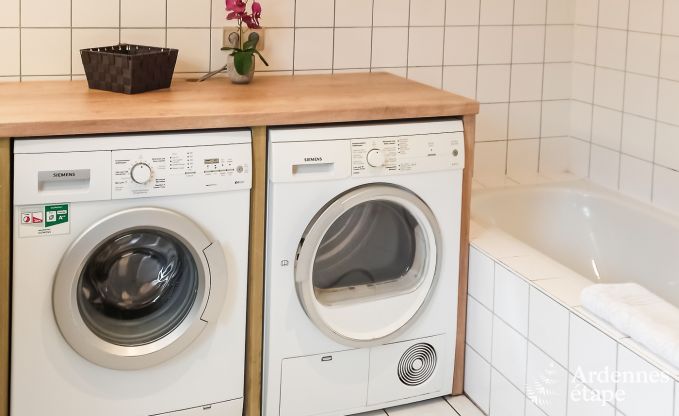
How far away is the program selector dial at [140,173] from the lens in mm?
2055

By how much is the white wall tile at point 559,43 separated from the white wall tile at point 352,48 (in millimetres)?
765

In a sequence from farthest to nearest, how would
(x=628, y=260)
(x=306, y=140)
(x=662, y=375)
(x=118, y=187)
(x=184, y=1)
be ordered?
(x=628, y=260), (x=184, y=1), (x=306, y=140), (x=118, y=187), (x=662, y=375)

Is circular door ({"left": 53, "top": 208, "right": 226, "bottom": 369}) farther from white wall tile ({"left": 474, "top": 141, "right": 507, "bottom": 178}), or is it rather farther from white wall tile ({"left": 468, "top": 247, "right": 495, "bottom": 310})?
white wall tile ({"left": 474, "top": 141, "right": 507, "bottom": 178})

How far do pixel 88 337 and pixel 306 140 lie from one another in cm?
75

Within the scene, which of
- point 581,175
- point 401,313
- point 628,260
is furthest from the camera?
point 581,175

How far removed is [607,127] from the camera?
3.12 meters

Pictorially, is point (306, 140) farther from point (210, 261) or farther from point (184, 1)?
point (184, 1)

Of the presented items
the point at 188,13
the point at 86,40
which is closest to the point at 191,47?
the point at 188,13

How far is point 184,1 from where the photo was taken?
267 cm

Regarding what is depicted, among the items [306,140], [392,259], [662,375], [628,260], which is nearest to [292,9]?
[306,140]

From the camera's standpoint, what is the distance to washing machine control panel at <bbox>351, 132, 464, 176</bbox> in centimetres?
229

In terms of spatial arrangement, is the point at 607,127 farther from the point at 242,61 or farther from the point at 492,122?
the point at 242,61

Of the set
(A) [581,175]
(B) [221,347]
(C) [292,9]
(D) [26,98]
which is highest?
(C) [292,9]

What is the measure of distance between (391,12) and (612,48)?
2.73 feet
